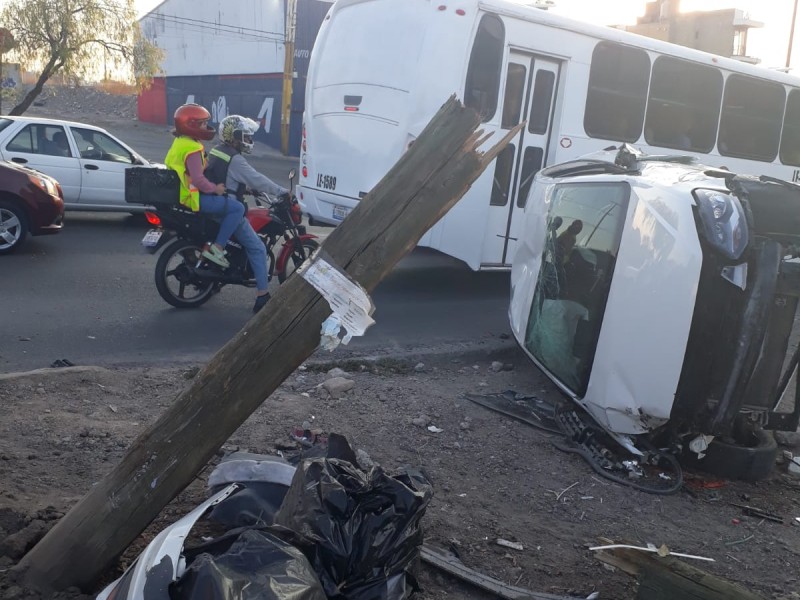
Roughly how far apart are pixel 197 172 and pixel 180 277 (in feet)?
3.50

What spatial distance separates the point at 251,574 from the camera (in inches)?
96.3

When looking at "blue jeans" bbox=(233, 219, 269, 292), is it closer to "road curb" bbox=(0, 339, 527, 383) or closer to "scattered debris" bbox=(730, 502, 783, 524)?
"road curb" bbox=(0, 339, 527, 383)

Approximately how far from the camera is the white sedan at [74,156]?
38.3 feet

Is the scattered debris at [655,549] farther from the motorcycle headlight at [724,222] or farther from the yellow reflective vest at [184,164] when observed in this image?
the yellow reflective vest at [184,164]

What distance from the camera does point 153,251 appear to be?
7.91m

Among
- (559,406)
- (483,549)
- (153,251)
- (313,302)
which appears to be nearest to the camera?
(313,302)

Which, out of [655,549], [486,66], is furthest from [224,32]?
[655,549]

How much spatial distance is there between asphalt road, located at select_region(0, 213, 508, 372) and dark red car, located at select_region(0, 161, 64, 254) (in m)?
0.28

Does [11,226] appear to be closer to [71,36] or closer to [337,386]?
[337,386]

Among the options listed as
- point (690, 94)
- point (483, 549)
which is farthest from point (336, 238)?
point (690, 94)

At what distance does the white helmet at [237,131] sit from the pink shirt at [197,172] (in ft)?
1.29

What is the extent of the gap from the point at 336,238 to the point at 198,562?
3.81 feet

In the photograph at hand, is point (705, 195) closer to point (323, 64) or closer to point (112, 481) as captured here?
point (112, 481)

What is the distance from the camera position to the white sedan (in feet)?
38.3
